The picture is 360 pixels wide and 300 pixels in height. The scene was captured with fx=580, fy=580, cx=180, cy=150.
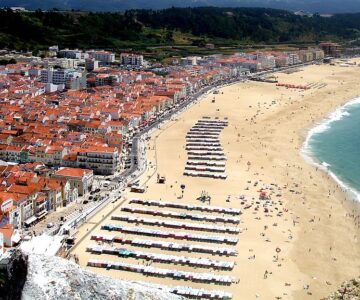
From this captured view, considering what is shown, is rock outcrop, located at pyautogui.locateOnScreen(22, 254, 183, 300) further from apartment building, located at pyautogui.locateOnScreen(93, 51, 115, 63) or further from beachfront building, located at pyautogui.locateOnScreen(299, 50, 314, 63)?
beachfront building, located at pyautogui.locateOnScreen(299, 50, 314, 63)

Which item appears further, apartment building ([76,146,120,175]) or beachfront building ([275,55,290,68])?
beachfront building ([275,55,290,68])

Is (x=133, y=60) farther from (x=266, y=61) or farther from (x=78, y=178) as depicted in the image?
(x=78, y=178)

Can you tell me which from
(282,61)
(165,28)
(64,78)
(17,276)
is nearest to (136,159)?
(64,78)

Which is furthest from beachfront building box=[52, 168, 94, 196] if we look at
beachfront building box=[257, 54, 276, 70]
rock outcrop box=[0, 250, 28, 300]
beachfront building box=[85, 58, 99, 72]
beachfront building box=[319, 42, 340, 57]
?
beachfront building box=[319, 42, 340, 57]

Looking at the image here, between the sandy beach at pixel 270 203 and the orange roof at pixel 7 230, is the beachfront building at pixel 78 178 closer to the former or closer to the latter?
the sandy beach at pixel 270 203

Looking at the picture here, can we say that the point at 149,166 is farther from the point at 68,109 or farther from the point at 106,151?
the point at 68,109

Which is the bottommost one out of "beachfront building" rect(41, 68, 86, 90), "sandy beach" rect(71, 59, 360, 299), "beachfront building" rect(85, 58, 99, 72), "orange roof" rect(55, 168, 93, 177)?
"sandy beach" rect(71, 59, 360, 299)

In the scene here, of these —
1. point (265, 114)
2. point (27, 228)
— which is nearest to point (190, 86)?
point (265, 114)
